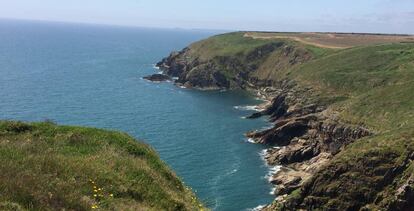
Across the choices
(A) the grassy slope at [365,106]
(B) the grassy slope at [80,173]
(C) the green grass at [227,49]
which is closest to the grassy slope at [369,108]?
(A) the grassy slope at [365,106]

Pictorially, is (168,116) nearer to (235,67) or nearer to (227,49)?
(235,67)

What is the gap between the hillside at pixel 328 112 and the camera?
5994 centimetres

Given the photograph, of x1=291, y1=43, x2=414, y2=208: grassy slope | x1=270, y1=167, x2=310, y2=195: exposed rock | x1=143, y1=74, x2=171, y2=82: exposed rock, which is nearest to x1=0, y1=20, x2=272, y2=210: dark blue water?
x1=270, y1=167, x2=310, y2=195: exposed rock

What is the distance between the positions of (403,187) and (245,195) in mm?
21277

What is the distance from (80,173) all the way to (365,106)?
79.5m

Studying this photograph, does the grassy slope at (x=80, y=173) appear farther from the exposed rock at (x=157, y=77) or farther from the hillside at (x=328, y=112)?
the exposed rock at (x=157, y=77)

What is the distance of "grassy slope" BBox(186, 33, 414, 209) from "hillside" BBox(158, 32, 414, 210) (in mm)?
126

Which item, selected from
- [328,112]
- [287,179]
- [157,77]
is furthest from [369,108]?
[157,77]

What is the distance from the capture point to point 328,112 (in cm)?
9612

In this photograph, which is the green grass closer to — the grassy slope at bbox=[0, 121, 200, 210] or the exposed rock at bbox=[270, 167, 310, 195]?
the exposed rock at bbox=[270, 167, 310, 195]

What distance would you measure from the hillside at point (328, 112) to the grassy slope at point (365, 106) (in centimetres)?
13

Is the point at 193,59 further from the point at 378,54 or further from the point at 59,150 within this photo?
the point at 59,150

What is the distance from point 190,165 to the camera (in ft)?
258

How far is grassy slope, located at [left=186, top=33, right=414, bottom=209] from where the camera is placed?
195 feet
